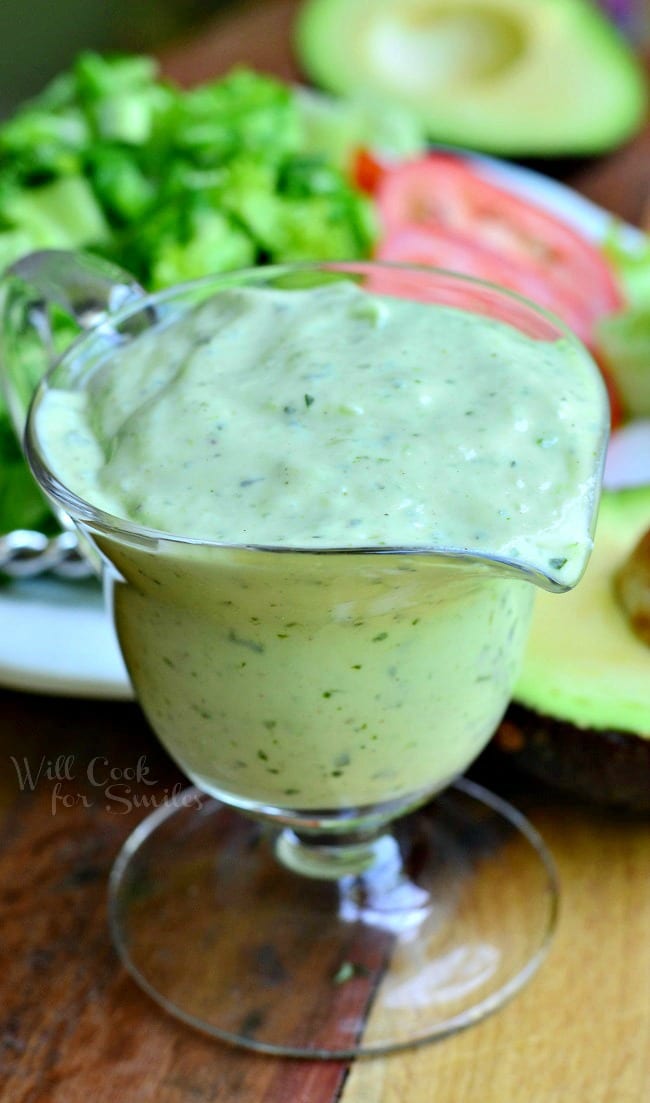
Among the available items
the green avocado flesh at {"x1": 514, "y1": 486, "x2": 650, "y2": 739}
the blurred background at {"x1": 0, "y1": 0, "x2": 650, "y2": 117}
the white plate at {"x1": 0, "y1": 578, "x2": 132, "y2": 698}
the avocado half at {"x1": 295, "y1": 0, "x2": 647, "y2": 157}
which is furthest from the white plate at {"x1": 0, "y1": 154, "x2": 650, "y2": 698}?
the blurred background at {"x1": 0, "y1": 0, "x2": 650, "y2": 117}

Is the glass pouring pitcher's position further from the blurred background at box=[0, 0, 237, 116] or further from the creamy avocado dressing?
the blurred background at box=[0, 0, 237, 116]

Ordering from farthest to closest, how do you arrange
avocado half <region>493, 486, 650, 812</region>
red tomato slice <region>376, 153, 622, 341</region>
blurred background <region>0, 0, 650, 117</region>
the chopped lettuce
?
blurred background <region>0, 0, 650, 117</region>
red tomato slice <region>376, 153, 622, 341</region>
the chopped lettuce
avocado half <region>493, 486, 650, 812</region>

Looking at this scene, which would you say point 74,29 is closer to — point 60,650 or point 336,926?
point 60,650

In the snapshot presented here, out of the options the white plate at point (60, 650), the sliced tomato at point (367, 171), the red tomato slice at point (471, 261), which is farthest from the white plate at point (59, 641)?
the sliced tomato at point (367, 171)

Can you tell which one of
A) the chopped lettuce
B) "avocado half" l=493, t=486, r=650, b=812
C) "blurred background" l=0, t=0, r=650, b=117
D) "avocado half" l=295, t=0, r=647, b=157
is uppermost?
the chopped lettuce

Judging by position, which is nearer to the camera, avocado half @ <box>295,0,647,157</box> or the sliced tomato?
the sliced tomato

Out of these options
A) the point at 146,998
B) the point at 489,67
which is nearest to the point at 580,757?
the point at 146,998

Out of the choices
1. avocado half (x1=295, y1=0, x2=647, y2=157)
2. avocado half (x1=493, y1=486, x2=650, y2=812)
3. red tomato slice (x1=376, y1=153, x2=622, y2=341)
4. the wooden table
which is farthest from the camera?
avocado half (x1=295, y1=0, x2=647, y2=157)

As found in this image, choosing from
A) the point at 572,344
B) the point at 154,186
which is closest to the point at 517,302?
the point at 572,344
